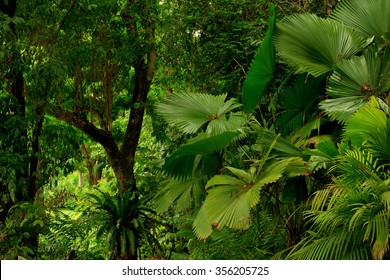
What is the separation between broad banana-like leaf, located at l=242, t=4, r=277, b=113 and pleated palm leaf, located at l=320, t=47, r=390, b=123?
0.64 meters

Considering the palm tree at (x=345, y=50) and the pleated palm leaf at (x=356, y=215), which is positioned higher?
the palm tree at (x=345, y=50)

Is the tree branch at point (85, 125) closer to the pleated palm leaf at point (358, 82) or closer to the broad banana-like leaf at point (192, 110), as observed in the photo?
the broad banana-like leaf at point (192, 110)

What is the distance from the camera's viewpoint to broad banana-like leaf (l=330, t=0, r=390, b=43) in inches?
253

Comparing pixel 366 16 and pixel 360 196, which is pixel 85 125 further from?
pixel 360 196

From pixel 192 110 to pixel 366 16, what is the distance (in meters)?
2.18

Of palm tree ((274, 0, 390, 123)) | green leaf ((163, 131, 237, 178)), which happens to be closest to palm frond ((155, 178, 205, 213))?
green leaf ((163, 131, 237, 178))

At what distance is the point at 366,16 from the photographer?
6.61 metres

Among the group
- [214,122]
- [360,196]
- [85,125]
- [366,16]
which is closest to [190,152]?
[214,122]

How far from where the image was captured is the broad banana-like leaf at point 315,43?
614 cm

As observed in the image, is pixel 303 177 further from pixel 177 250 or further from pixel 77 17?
pixel 177 250

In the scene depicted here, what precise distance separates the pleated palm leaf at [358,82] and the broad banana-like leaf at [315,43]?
259 mm

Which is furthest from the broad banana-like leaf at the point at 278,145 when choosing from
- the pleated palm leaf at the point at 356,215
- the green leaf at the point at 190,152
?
the pleated palm leaf at the point at 356,215

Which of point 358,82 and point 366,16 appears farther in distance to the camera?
point 366,16

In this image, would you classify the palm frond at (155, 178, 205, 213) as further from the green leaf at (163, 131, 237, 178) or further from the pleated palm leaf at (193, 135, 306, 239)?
the pleated palm leaf at (193, 135, 306, 239)
